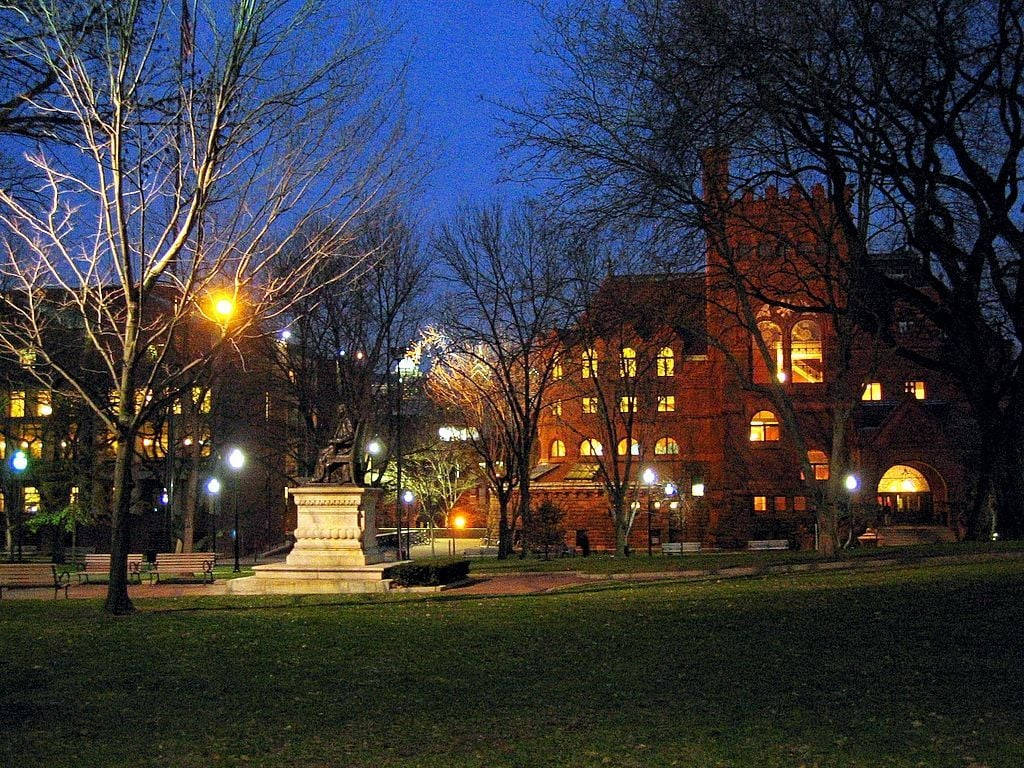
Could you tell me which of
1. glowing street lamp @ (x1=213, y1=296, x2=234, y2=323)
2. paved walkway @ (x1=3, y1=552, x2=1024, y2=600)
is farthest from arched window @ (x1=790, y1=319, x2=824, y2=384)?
glowing street lamp @ (x1=213, y1=296, x2=234, y2=323)

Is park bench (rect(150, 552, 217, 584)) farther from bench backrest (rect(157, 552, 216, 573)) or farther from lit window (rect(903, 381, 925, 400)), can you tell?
lit window (rect(903, 381, 925, 400))

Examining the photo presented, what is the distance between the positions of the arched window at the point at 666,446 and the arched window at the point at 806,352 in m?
7.78

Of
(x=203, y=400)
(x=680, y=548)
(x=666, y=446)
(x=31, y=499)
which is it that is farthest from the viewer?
(x=666, y=446)

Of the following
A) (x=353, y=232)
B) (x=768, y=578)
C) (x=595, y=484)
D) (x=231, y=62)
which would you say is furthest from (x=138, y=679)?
(x=595, y=484)

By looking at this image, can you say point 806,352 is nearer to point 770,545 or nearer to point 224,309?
point 770,545

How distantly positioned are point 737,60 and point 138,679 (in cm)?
1274

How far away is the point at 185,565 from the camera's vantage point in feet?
92.9

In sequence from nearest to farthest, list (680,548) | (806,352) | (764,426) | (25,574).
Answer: (25,574), (680,548), (764,426), (806,352)

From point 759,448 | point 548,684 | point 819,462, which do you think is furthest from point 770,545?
point 548,684

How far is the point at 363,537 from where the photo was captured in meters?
23.9

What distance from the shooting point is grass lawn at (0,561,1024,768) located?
7926 millimetres

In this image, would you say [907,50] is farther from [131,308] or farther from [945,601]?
[131,308]

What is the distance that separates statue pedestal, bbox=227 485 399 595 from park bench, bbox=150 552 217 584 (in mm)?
4661

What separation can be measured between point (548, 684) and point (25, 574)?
1882 centimetres
